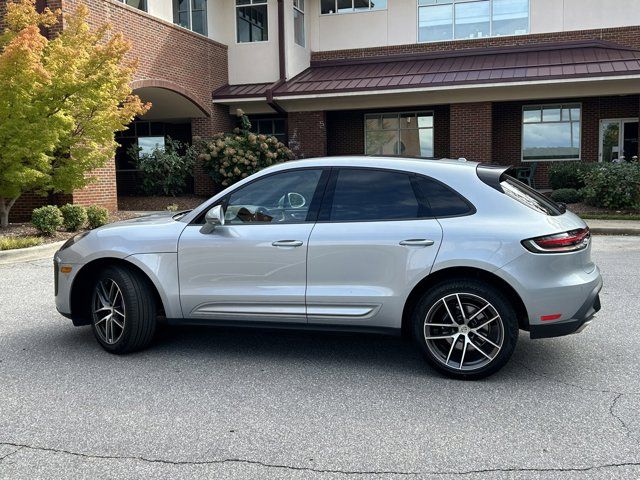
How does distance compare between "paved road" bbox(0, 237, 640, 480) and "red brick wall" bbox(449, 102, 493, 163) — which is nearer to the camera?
"paved road" bbox(0, 237, 640, 480)

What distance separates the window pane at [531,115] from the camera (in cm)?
2112

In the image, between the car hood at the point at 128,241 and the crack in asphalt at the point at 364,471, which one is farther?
the car hood at the point at 128,241

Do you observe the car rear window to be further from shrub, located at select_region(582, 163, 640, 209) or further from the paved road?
shrub, located at select_region(582, 163, 640, 209)

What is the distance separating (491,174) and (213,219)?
6.98 feet

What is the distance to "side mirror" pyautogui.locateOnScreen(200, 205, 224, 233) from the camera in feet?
15.9

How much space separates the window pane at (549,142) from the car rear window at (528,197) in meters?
17.3

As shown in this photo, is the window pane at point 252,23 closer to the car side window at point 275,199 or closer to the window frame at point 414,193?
the car side window at point 275,199

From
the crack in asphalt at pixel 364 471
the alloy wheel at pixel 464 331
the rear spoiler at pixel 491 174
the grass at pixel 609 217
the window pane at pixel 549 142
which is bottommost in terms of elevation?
the crack in asphalt at pixel 364 471

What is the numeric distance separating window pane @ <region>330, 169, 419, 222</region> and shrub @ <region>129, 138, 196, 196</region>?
1514cm

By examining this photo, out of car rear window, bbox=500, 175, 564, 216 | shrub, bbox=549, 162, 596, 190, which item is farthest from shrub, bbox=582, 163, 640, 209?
car rear window, bbox=500, 175, 564, 216

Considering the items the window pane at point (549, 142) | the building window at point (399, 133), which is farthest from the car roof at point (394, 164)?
the window pane at point (549, 142)

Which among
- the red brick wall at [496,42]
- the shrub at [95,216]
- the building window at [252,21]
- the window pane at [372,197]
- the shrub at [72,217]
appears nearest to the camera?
the window pane at [372,197]

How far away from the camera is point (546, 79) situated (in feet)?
58.3

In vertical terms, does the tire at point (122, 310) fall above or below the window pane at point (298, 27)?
below
